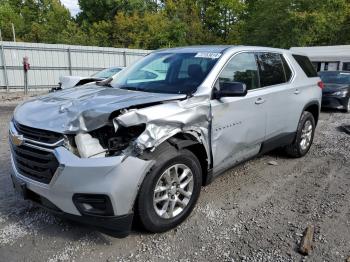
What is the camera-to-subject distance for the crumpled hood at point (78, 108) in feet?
8.99

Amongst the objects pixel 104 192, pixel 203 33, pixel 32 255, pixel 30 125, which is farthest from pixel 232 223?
pixel 203 33

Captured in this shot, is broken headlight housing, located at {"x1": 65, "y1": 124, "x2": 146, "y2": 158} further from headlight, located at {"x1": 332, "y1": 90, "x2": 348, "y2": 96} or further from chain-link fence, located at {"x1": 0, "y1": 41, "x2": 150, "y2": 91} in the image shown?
chain-link fence, located at {"x1": 0, "y1": 41, "x2": 150, "y2": 91}

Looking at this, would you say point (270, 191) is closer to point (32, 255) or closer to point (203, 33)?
point (32, 255)

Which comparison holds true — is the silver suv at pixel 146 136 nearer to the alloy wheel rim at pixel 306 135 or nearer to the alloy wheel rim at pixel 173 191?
the alloy wheel rim at pixel 173 191

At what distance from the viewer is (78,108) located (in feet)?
9.54

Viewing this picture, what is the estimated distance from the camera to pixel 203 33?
41.7 m

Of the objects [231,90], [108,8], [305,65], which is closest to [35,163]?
Answer: [231,90]

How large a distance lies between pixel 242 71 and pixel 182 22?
34.9 metres

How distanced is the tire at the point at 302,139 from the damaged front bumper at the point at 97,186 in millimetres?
3279

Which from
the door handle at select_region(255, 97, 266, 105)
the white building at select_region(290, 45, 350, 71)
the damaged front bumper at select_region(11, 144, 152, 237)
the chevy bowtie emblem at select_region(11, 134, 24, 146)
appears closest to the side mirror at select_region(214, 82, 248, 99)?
the door handle at select_region(255, 97, 266, 105)

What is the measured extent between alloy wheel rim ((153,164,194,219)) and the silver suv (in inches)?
0.4

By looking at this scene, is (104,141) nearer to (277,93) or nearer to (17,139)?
(17,139)

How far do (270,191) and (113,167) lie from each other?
2.39m

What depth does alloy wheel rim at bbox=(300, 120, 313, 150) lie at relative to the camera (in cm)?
545
